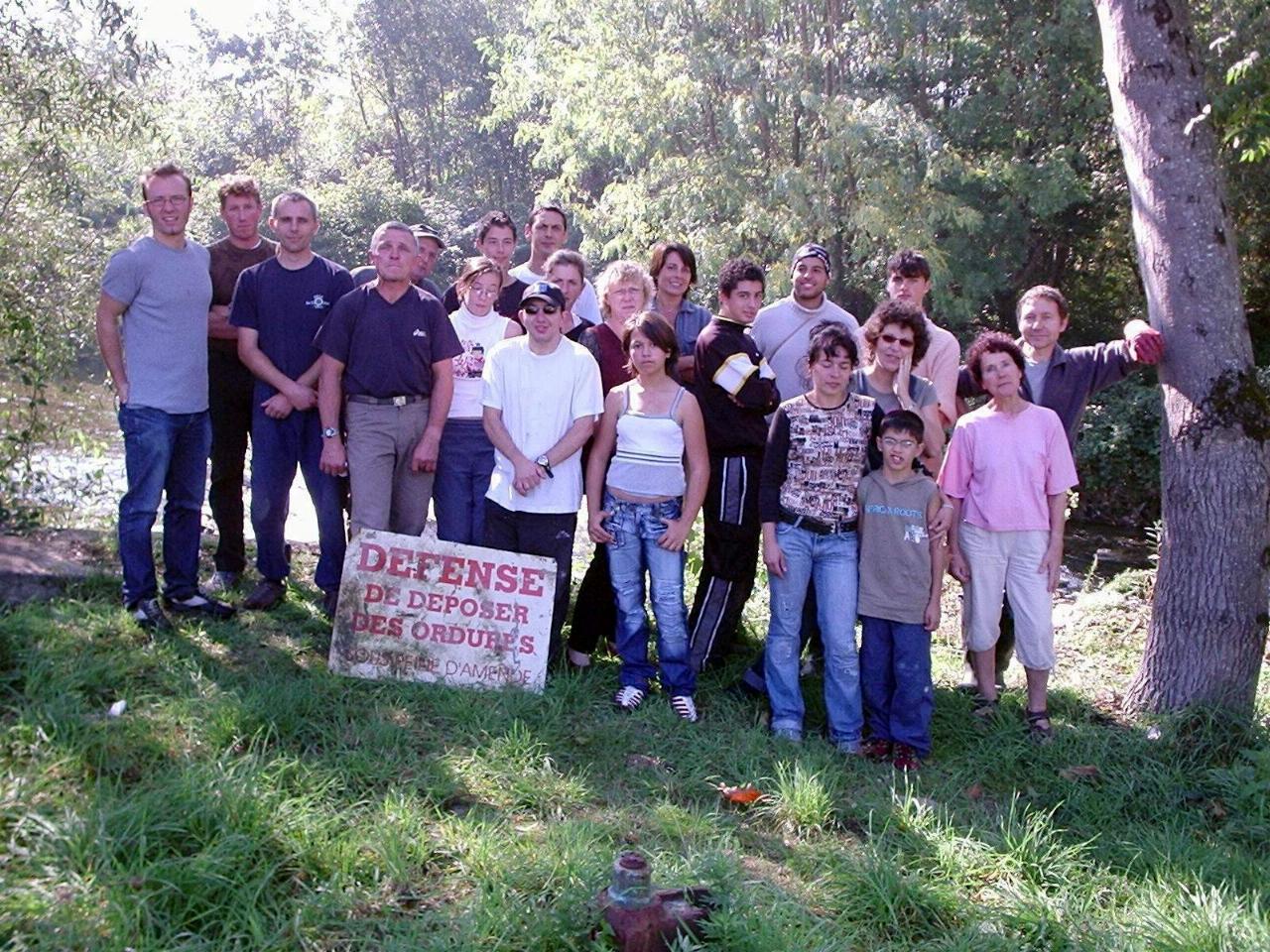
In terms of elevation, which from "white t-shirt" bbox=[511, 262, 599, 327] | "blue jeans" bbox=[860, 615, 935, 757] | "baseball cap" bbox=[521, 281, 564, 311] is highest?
"white t-shirt" bbox=[511, 262, 599, 327]

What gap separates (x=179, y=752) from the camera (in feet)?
12.7

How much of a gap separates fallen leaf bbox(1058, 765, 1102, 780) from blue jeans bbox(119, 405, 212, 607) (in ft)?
13.2

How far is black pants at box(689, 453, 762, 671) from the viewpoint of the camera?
5.04m

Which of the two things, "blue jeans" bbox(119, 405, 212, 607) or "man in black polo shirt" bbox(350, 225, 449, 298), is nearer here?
"blue jeans" bbox(119, 405, 212, 607)

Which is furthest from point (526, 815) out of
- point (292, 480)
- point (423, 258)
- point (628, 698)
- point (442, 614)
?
point (423, 258)

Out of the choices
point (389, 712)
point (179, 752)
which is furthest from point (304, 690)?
point (179, 752)

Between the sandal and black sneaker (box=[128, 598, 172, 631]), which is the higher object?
black sneaker (box=[128, 598, 172, 631])

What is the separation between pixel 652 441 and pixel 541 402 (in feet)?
1.75

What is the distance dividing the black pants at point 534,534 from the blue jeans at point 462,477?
35cm

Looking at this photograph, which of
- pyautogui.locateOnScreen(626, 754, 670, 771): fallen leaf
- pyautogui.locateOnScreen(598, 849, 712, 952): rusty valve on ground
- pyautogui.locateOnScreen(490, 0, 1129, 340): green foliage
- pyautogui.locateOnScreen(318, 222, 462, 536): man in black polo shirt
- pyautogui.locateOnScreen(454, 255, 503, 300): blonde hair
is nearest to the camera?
pyautogui.locateOnScreen(598, 849, 712, 952): rusty valve on ground

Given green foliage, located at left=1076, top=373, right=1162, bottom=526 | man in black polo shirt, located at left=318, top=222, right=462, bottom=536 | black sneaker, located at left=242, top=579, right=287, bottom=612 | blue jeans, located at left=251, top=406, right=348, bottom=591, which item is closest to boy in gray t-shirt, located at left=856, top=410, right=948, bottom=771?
man in black polo shirt, located at left=318, top=222, right=462, bottom=536

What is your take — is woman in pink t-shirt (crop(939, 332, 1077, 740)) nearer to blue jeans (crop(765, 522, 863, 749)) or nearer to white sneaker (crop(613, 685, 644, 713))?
blue jeans (crop(765, 522, 863, 749))

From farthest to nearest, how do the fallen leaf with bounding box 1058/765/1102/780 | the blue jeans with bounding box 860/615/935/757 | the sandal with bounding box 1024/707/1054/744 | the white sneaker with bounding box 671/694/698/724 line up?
the sandal with bounding box 1024/707/1054/744, the white sneaker with bounding box 671/694/698/724, the blue jeans with bounding box 860/615/935/757, the fallen leaf with bounding box 1058/765/1102/780

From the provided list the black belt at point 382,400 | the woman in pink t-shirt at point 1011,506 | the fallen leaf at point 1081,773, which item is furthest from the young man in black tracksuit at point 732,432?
the fallen leaf at point 1081,773
